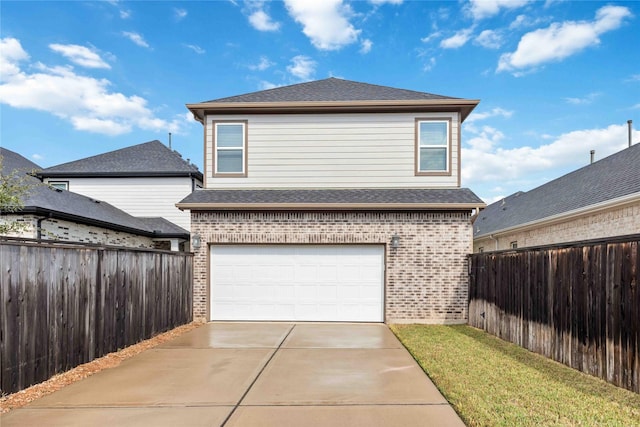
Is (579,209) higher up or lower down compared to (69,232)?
higher up

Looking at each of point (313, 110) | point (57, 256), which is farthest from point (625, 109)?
point (57, 256)

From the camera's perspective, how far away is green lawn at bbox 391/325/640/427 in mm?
4320

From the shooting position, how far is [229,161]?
1206cm

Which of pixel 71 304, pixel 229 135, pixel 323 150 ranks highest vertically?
pixel 229 135

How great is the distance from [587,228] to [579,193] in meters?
2.57

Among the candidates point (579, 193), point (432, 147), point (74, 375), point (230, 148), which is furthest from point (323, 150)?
point (579, 193)

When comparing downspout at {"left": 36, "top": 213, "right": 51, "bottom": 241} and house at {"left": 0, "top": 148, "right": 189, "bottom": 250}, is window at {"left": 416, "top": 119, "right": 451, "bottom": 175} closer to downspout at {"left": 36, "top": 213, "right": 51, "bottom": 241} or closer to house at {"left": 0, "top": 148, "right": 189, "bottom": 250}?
house at {"left": 0, "top": 148, "right": 189, "bottom": 250}

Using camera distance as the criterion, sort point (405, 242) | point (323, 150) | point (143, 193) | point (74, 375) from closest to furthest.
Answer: point (74, 375) < point (405, 242) < point (323, 150) < point (143, 193)

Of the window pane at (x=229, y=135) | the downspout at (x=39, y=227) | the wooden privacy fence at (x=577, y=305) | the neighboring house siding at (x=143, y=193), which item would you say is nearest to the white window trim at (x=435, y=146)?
the wooden privacy fence at (x=577, y=305)

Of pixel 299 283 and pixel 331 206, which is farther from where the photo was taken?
pixel 299 283

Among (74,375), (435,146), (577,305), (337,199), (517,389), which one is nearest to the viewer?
(517,389)

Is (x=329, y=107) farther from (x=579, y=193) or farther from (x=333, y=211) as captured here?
(x=579, y=193)

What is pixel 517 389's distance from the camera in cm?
524

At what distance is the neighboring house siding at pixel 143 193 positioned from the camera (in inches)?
733
